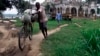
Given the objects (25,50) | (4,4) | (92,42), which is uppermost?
(92,42)

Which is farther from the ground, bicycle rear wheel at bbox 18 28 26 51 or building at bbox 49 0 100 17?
bicycle rear wheel at bbox 18 28 26 51

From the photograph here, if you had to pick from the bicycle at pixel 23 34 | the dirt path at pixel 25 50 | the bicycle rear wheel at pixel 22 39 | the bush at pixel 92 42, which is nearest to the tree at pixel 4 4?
the dirt path at pixel 25 50

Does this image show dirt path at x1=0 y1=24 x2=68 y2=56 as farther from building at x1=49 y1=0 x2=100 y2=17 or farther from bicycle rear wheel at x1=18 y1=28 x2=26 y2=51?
building at x1=49 y1=0 x2=100 y2=17

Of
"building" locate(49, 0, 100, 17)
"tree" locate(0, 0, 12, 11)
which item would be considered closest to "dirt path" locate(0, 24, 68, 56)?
"tree" locate(0, 0, 12, 11)

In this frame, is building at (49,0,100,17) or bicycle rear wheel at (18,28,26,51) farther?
building at (49,0,100,17)

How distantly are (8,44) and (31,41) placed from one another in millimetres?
1309

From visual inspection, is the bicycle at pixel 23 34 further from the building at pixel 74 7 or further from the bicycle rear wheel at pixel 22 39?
the building at pixel 74 7

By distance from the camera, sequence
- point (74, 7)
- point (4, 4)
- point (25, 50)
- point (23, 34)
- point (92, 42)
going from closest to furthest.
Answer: point (92, 42) → point (25, 50) → point (23, 34) → point (4, 4) → point (74, 7)

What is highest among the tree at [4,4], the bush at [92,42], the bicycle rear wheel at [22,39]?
the bush at [92,42]

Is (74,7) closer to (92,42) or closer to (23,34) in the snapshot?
(23,34)

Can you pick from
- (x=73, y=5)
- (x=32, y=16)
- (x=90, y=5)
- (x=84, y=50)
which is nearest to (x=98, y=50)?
(x=84, y=50)

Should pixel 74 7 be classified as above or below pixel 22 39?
below

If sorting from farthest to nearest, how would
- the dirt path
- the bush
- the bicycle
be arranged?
the bicycle, the dirt path, the bush

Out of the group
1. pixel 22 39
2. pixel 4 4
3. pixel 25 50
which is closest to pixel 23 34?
pixel 22 39
